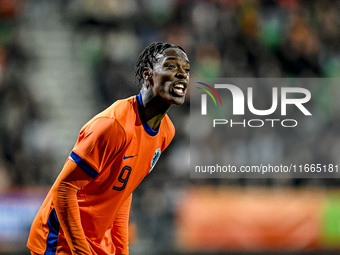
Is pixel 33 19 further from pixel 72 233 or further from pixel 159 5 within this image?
pixel 72 233

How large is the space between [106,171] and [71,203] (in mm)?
276

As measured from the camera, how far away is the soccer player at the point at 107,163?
283 cm

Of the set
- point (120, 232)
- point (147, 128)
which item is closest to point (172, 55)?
point (147, 128)

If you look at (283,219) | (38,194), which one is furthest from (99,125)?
(283,219)

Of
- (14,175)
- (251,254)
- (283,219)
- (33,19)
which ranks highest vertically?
(33,19)

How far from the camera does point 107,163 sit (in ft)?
9.80

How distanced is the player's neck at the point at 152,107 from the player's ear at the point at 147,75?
0.07 m

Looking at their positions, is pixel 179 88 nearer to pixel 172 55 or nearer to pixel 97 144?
pixel 172 55

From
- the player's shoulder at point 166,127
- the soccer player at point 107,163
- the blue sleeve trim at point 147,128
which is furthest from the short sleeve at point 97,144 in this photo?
the player's shoulder at point 166,127

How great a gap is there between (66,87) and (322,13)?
16.0 feet

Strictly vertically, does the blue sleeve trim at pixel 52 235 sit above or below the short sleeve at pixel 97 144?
below

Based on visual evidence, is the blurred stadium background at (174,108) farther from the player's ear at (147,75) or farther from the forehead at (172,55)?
the forehead at (172,55)

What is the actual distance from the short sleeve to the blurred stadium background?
A: 441 centimetres

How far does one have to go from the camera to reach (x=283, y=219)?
753cm
